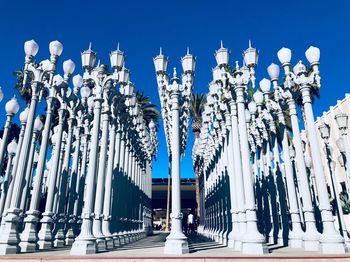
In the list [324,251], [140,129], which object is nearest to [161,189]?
[140,129]

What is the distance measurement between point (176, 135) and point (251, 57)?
459cm

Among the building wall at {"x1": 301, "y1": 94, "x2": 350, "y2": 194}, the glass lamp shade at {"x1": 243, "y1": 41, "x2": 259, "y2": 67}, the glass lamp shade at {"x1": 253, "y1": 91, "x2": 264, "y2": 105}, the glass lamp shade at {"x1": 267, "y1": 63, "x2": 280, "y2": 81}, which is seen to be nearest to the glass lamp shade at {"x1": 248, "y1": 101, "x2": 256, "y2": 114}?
the glass lamp shade at {"x1": 253, "y1": 91, "x2": 264, "y2": 105}

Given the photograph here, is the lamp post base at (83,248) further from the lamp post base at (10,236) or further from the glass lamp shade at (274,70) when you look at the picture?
the glass lamp shade at (274,70)

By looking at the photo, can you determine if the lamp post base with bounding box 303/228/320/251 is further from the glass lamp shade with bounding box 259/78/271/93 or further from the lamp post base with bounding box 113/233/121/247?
the lamp post base with bounding box 113/233/121/247

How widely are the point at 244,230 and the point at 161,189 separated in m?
42.7

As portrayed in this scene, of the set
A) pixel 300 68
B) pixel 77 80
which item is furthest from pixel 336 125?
pixel 77 80

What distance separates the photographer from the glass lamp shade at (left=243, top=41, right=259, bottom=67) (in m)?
11.8

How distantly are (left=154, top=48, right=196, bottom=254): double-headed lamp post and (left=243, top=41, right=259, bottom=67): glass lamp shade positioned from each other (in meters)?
2.31

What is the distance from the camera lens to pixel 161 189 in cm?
5288

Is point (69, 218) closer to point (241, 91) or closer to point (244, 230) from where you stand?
point (244, 230)

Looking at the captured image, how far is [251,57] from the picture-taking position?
11.9 meters

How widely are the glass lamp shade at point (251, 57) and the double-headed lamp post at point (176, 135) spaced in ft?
7.57

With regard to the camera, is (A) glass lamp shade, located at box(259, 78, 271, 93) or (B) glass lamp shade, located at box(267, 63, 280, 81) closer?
(B) glass lamp shade, located at box(267, 63, 280, 81)

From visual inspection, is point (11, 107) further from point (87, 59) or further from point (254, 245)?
point (254, 245)
